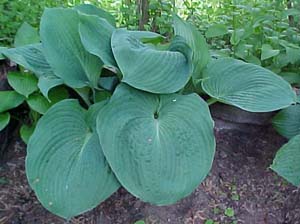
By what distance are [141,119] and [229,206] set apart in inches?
22.8

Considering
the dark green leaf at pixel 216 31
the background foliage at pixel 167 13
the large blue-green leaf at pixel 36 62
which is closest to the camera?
the large blue-green leaf at pixel 36 62

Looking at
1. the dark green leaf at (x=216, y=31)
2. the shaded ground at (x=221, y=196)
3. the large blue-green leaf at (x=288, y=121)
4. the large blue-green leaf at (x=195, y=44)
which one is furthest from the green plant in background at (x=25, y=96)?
the large blue-green leaf at (x=288, y=121)

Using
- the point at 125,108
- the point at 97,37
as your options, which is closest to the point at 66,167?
the point at 125,108

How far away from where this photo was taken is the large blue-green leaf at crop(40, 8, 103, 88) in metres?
2.18

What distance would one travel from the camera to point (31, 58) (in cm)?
228

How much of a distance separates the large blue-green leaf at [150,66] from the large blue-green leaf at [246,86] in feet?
0.51

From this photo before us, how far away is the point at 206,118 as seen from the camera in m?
2.04

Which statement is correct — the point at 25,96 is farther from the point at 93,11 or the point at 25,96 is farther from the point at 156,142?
the point at 156,142

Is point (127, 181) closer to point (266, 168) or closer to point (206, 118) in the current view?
point (206, 118)

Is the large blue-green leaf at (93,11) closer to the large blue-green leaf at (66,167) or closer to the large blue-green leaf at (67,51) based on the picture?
the large blue-green leaf at (67,51)

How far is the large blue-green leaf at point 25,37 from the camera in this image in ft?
8.11

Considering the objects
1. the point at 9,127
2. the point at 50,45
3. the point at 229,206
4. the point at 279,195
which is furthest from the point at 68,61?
the point at 279,195

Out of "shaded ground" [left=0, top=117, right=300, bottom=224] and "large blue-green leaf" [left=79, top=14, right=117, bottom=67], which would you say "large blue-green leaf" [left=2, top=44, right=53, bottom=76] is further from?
"shaded ground" [left=0, top=117, right=300, bottom=224]

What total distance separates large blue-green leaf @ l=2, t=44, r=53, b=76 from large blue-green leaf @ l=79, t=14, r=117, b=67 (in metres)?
0.24
